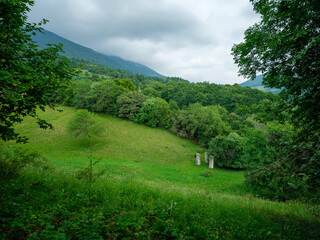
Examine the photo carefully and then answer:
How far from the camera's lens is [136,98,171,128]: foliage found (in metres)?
→ 51.0

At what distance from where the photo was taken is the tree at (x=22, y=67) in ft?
16.3

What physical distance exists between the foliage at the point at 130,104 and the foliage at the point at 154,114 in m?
2.05

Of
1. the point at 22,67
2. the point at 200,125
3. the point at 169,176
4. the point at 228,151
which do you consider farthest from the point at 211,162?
the point at 22,67

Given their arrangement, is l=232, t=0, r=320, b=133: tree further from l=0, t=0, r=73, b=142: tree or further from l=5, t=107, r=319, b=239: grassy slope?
l=0, t=0, r=73, b=142: tree

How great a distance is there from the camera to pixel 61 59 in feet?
23.7

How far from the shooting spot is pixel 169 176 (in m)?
21.0

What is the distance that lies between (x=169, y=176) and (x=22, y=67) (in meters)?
19.5

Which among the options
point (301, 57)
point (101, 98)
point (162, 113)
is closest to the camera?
point (301, 57)

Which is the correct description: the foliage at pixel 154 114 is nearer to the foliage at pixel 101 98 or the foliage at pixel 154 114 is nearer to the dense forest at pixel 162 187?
the foliage at pixel 101 98

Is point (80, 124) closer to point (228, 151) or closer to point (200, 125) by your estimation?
point (200, 125)

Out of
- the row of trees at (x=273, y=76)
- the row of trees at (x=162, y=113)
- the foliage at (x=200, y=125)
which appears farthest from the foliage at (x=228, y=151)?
the row of trees at (x=273, y=76)

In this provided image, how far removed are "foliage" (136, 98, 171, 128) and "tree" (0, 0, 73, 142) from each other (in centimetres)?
4386

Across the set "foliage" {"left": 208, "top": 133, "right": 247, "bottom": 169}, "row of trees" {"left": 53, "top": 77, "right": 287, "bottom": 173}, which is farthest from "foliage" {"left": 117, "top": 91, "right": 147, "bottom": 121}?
"foliage" {"left": 208, "top": 133, "right": 247, "bottom": 169}

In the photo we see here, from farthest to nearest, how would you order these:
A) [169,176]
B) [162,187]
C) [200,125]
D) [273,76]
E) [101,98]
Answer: [101,98]
[200,125]
[169,176]
[162,187]
[273,76]
